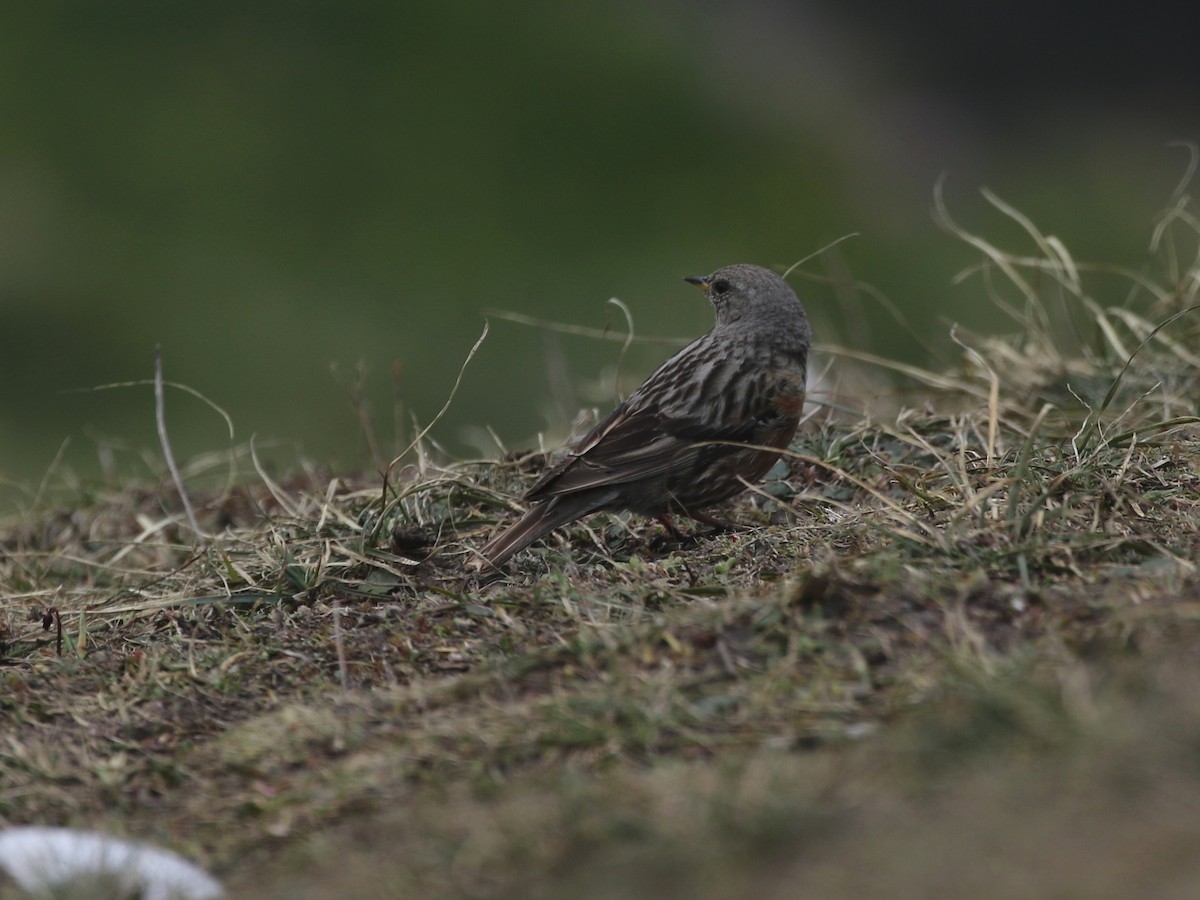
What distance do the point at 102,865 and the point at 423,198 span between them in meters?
14.2

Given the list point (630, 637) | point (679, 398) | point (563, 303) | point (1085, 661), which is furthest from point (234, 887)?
point (563, 303)

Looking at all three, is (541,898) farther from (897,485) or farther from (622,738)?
(897,485)

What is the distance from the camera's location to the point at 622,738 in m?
3.52

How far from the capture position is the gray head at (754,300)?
6.18 meters

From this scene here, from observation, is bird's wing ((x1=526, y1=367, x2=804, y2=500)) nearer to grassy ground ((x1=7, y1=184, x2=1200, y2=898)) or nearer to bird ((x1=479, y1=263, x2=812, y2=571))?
bird ((x1=479, y1=263, x2=812, y2=571))

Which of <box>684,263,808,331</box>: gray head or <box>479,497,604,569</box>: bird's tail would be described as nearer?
<box>479,497,604,569</box>: bird's tail

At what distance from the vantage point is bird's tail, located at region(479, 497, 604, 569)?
518 centimetres

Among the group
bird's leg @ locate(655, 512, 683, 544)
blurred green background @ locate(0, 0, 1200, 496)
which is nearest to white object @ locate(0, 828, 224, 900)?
bird's leg @ locate(655, 512, 683, 544)

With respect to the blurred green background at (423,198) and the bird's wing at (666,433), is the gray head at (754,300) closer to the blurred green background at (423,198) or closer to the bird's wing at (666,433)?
the bird's wing at (666,433)

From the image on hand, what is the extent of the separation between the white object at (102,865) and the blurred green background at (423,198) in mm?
8518

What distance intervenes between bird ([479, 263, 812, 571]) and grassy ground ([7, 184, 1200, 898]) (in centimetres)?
18

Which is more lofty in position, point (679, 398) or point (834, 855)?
point (679, 398)

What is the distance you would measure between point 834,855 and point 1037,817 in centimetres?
37


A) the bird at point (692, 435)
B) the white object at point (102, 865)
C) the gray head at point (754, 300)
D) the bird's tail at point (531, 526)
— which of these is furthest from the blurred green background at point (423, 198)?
the white object at point (102, 865)
